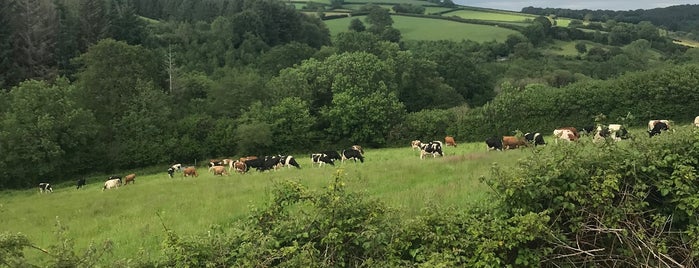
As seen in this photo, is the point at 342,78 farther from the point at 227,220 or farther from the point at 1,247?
the point at 1,247

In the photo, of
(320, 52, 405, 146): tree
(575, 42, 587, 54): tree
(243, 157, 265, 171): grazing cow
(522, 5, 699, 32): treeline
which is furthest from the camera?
(522, 5, 699, 32): treeline

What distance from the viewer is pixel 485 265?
7.33 metres

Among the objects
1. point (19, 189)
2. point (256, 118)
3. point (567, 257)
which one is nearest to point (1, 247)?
point (567, 257)

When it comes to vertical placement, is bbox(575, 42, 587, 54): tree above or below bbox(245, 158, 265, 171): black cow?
above

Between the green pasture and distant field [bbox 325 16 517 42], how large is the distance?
9928 cm

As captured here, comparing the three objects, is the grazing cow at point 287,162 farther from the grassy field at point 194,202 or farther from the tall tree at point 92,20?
the tall tree at point 92,20

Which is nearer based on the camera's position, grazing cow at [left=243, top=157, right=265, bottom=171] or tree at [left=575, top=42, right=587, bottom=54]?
grazing cow at [left=243, top=157, right=265, bottom=171]

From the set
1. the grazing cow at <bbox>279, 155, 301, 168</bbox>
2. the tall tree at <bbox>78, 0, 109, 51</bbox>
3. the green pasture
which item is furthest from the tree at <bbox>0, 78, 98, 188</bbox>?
the tall tree at <bbox>78, 0, 109, 51</bbox>

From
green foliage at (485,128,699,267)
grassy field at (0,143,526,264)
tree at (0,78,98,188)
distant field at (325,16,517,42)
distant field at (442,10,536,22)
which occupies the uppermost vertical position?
distant field at (442,10,536,22)

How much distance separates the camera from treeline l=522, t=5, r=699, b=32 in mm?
151000

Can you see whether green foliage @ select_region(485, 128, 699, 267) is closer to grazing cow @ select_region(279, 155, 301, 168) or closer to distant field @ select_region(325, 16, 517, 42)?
grazing cow @ select_region(279, 155, 301, 168)

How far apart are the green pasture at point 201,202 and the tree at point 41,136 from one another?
20.8 m

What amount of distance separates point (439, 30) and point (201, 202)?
11154 centimetres

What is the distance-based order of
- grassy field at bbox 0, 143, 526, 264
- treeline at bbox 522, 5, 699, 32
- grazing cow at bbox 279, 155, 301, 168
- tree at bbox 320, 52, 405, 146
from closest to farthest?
1. grassy field at bbox 0, 143, 526, 264
2. grazing cow at bbox 279, 155, 301, 168
3. tree at bbox 320, 52, 405, 146
4. treeline at bbox 522, 5, 699, 32
